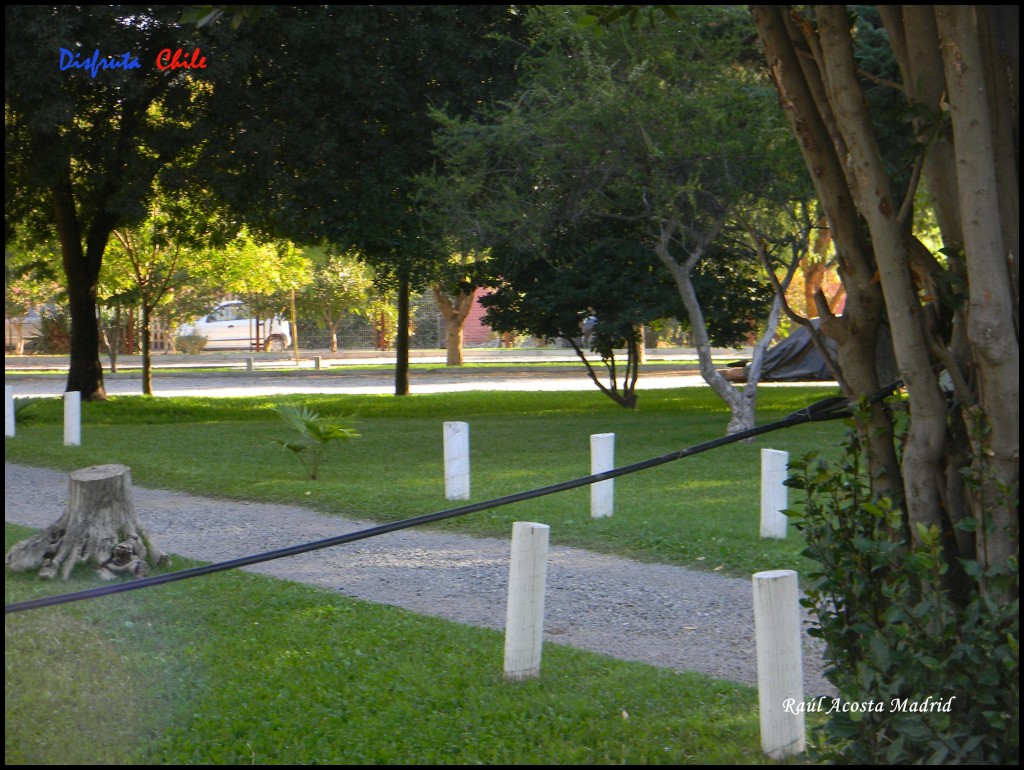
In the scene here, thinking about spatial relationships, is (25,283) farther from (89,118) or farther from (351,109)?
(351,109)

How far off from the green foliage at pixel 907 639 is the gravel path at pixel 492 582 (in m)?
1.77

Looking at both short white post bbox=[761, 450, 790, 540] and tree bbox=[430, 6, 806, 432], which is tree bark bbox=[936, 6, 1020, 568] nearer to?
short white post bbox=[761, 450, 790, 540]

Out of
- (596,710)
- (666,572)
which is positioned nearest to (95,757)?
(596,710)

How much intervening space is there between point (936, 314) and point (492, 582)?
14.7 feet

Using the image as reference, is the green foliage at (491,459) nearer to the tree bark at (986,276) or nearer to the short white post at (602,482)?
the short white post at (602,482)

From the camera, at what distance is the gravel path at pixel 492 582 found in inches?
234

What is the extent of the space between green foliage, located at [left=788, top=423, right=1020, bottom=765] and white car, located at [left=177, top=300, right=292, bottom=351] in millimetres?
49302

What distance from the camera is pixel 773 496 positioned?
843 centimetres

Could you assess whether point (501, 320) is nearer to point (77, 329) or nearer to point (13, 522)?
point (77, 329)

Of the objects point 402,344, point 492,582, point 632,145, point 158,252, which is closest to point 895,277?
point 492,582

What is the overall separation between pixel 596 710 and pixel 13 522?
6.64m

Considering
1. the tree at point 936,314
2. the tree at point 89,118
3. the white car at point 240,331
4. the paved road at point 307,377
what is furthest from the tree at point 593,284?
the white car at point 240,331

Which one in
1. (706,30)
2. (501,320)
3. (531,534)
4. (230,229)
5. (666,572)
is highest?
(706,30)

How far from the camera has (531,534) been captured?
5043 mm
